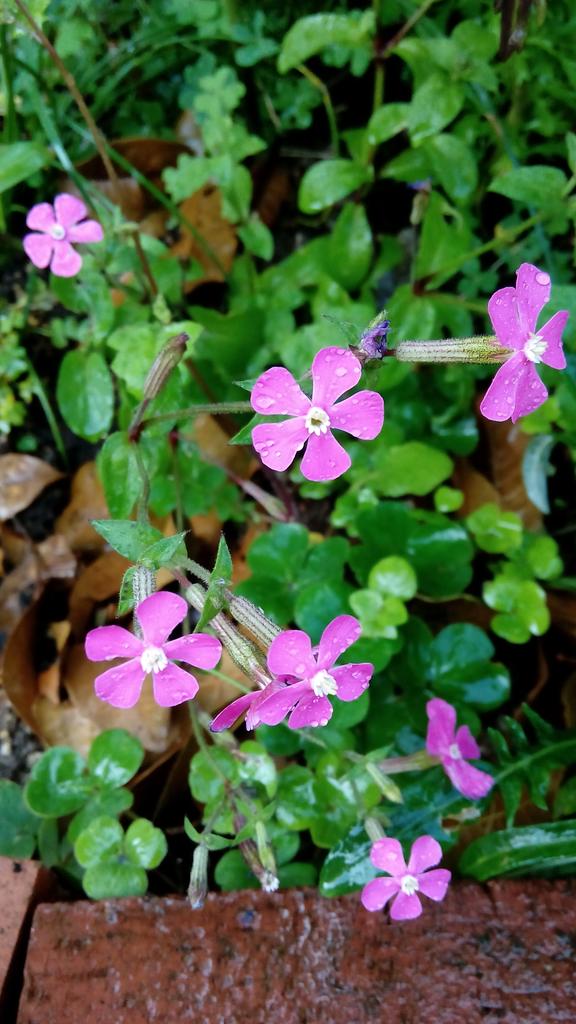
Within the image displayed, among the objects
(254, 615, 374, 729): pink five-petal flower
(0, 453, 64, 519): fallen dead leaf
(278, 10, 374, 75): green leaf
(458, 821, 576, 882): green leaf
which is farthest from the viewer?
(0, 453, 64, 519): fallen dead leaf

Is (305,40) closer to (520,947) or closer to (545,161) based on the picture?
(545,161)

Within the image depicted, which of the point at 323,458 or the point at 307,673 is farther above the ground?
the point at 323,458

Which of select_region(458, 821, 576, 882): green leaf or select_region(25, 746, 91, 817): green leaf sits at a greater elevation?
select_region(25, 746, 91, 817): green leaf

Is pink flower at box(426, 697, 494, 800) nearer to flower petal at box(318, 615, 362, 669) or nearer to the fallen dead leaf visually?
flower petal at box(318, 615, 362, 669)

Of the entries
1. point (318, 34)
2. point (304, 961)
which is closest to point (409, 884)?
point (304, 961)

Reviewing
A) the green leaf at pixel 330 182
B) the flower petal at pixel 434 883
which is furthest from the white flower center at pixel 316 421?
the green leaf at pixel 330 182

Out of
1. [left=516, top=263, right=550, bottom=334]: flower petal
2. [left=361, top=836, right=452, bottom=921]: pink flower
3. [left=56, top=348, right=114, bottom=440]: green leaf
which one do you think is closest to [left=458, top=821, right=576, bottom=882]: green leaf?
[left=361, top=836, right=452, bottom=921]: pink flower

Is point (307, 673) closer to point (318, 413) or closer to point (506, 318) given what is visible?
point (318, 413)

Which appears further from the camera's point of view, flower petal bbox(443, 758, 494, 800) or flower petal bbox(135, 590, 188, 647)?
flower petal bbox(443, 758, 494, 800)

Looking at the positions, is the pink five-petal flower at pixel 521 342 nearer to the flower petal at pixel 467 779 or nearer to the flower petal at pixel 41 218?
the flower petal at pixel 467 779
